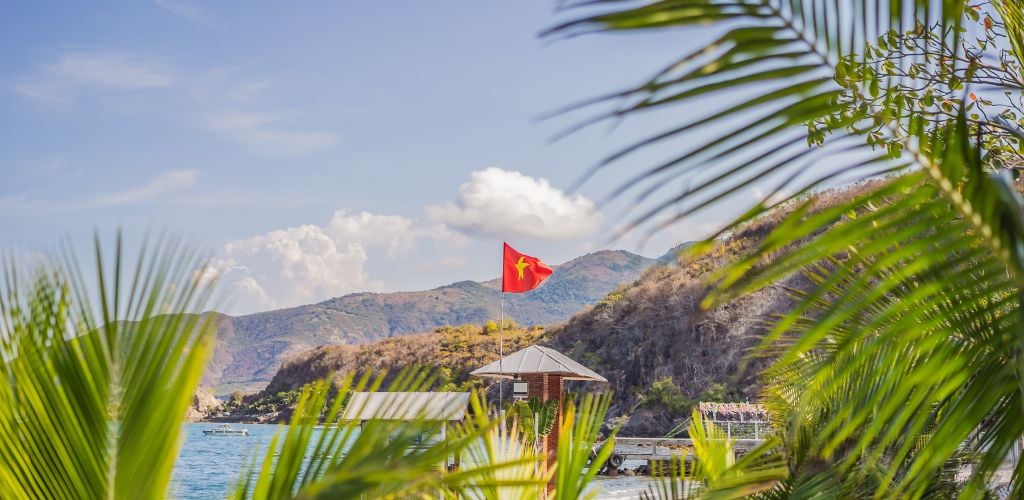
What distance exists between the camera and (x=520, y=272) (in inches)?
598

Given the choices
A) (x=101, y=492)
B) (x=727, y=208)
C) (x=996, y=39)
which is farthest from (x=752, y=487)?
(x=996, y=39)

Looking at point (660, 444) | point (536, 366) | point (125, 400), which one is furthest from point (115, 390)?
point (660, 444)

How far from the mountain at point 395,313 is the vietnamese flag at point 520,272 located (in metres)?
100

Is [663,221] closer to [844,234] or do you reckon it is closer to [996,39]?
[844,234]

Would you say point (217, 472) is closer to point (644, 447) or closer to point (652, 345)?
point (644, 447)

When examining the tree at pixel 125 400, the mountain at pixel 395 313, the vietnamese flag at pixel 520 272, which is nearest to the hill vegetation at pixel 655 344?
the vietnamese flag at pixel 520 272

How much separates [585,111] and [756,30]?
206 millimetres

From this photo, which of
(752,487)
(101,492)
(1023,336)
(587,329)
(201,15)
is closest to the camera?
(1023,336)

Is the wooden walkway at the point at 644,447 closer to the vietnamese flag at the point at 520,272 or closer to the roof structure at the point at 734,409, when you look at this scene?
the roof structure at the point at 734,409

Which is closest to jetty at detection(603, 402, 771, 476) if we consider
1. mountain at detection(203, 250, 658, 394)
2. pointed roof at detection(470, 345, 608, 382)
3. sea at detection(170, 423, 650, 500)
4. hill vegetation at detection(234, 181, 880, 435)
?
sea at detection(170, 423, 650, 500)

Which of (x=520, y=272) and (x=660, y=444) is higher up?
(x=520, y=272)

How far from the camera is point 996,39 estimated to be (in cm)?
316

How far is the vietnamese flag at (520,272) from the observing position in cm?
1505

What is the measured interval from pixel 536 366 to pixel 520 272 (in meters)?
2.30
